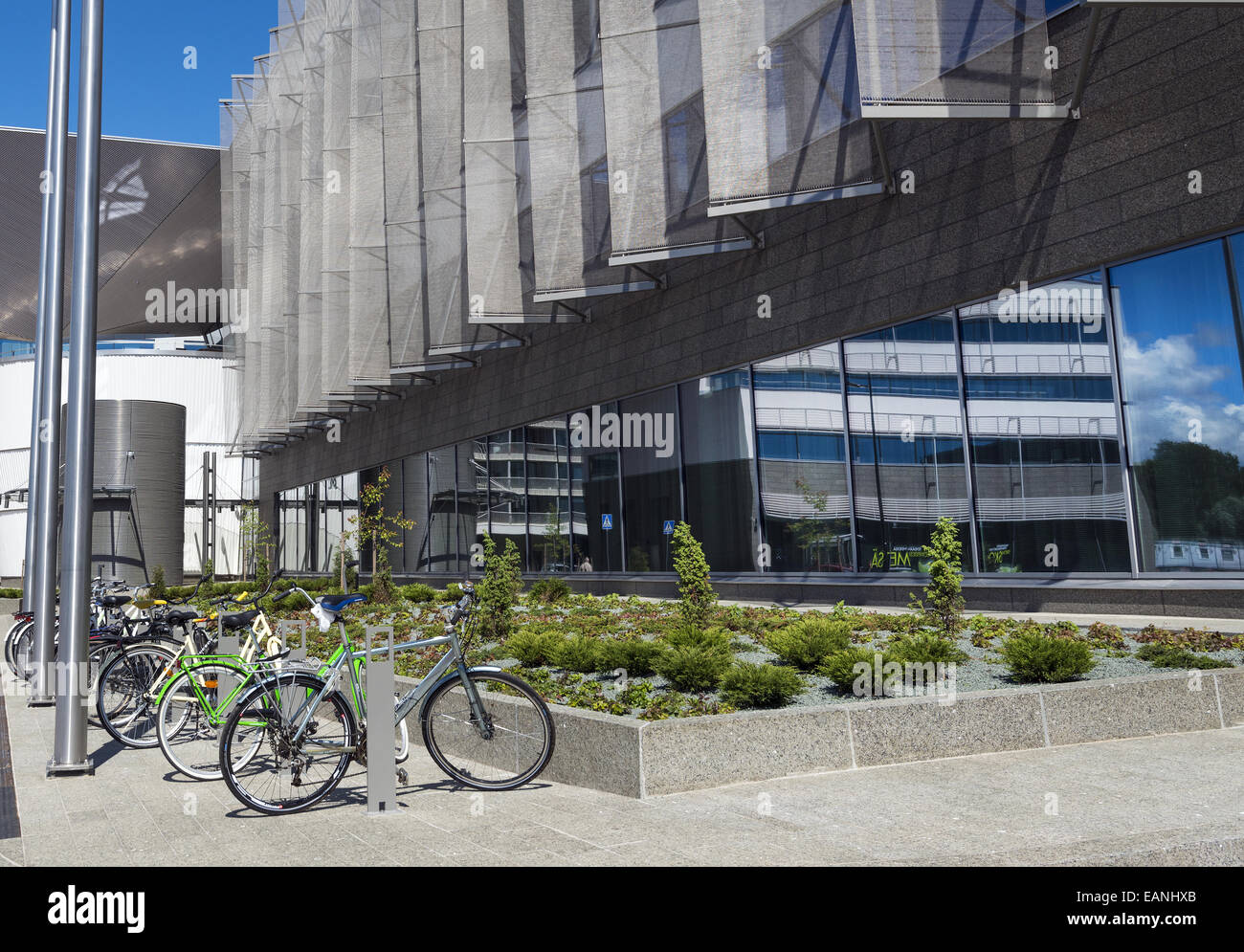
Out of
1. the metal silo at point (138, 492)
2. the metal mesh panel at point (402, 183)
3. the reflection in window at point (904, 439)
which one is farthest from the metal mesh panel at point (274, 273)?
the reflection in window at point (904, 439)

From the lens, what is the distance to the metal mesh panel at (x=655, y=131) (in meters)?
17.6

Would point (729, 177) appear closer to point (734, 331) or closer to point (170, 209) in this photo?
point (734, 331)

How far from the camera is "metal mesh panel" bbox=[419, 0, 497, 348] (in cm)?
2455

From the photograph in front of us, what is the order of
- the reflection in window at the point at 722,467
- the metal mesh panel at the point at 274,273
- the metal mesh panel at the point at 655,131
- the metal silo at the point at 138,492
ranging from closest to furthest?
the metal mesh panel at the point at 655,131
the reflection in window at the point at 722,467
the metal mesh panel at the point at 274,273
the metal silo at the point at 138,492

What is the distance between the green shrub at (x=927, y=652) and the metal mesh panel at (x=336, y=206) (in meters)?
24.2

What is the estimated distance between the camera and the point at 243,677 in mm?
7859

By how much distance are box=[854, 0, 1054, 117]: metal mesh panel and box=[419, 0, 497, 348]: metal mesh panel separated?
43.8 feet

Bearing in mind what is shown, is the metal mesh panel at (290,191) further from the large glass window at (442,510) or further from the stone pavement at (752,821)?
the stone pavement at (752,821)

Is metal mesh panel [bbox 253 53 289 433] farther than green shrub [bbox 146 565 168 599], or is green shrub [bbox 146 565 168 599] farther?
metal mesh panel [bbox 253 53 289 433]

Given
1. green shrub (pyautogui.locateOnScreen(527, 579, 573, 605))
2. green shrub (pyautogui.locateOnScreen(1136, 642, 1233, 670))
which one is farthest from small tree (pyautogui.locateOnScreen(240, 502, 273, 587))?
green shrub (pyautogui.locateOnScreen(1136, 642, 1233, 670))

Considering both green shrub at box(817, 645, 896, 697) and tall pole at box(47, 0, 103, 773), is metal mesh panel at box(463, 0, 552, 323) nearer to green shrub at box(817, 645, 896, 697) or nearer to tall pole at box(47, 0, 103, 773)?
tall pole at box(47, 0, 103, 773)

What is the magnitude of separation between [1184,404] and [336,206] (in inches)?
969
